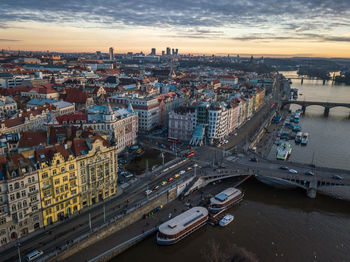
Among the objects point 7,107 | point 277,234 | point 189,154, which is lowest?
point 277,234

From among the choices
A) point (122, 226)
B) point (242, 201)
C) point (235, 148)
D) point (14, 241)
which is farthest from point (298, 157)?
point (14, 241)

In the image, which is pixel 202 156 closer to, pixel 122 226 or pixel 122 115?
pixel 122 115

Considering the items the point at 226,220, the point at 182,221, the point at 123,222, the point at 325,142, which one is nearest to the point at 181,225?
the point at 182,221

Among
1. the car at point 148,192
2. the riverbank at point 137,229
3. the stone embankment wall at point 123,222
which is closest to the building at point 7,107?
the car at point 148,192

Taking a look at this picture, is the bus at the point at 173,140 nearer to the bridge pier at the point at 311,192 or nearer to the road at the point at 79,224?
the road at the point at 79,224

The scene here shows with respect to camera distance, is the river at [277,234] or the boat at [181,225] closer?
the river at [277,234]

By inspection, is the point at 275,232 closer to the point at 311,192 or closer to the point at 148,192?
the point at 311,192
